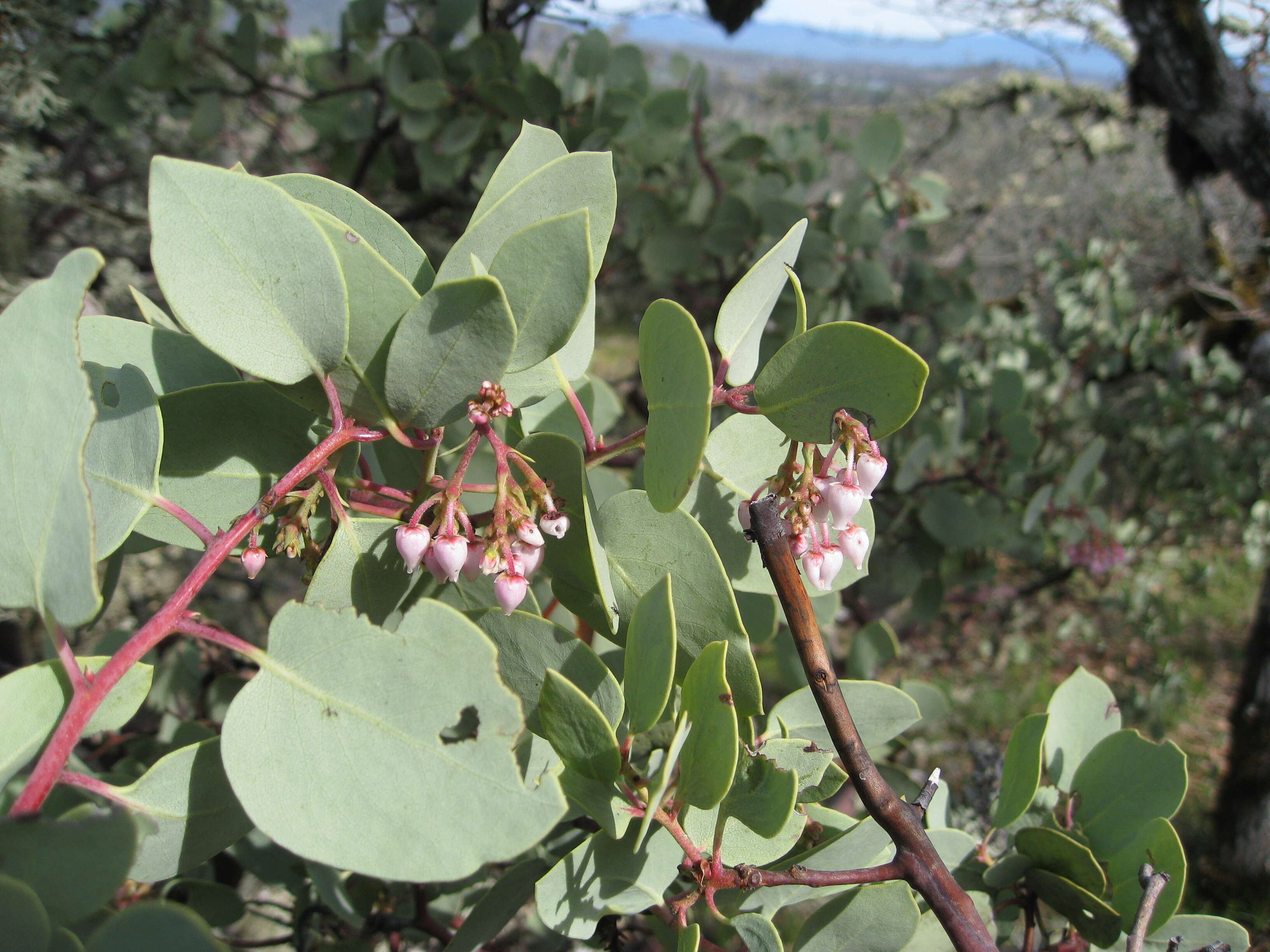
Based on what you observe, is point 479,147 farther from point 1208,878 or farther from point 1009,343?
point 1208,878

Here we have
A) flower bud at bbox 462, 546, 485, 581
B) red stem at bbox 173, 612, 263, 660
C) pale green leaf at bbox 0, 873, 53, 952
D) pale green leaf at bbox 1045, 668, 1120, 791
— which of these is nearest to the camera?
pale green leaf at bbox 0, 873, 53, 952

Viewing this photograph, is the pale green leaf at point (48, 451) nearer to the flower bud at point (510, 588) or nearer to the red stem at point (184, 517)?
the red stem at point (184, 517)

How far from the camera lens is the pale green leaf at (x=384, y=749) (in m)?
0.45

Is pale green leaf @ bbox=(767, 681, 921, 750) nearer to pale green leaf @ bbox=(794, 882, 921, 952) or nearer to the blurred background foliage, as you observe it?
pale green leaf @ bbox=(794, 882, 921, 952)

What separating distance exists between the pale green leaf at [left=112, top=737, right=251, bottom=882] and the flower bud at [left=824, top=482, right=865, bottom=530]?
48cm

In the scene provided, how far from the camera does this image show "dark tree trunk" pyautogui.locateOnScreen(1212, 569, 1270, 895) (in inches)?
95.1

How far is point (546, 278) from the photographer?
0.52 metres

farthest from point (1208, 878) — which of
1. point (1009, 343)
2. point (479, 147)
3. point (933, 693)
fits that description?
point (479, 147)

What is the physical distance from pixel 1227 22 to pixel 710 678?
3.20 meters

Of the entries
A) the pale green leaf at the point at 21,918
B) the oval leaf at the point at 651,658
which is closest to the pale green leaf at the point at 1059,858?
the oval leaf at the point at 651,658

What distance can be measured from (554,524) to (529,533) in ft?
0.08

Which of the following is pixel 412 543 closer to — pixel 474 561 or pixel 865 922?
pixel 474 561

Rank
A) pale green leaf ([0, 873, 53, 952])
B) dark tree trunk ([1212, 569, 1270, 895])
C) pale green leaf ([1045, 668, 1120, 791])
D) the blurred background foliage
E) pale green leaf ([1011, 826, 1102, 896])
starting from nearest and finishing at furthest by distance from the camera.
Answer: pale green leaf ([0, 873, 53, 952]) → pale green leaf ([1011, 826, 1102, 896]) → pale green leaf ([1045, 668, 1120, 791]) → the blurred background foliage → dark tree trunk ([1212, 569, 1270, 895])

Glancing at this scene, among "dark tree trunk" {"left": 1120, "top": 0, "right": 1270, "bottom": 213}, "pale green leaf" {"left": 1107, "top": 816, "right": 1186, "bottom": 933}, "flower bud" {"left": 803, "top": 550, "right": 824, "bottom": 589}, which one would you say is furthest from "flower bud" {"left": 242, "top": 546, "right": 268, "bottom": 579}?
"dark tree trunk" {"left": 1120, "top": 0, "right": 1270, "bottom": 213}
